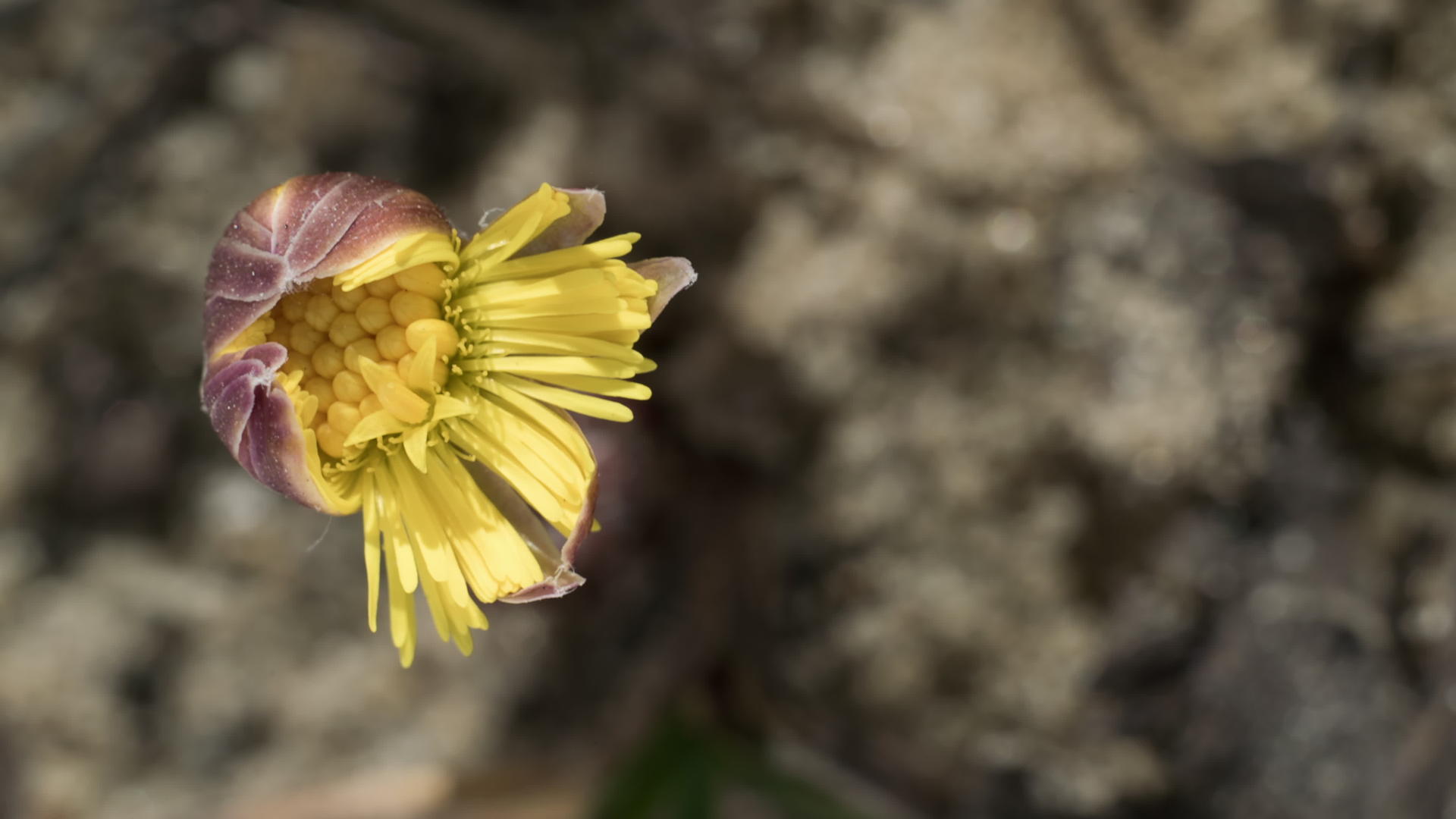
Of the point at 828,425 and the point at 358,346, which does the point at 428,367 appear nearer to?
the point at 358,346

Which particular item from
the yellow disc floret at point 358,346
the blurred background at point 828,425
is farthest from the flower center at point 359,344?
the blurred background at point 828,425

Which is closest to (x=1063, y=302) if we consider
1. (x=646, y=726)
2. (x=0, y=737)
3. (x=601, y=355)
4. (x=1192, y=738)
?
(x=1192, y=738)

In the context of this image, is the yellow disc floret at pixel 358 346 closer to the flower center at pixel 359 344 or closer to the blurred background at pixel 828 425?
the flower center at pixel 359 344

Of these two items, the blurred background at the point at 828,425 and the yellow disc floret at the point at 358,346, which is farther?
the blurred background at the point at 828,425

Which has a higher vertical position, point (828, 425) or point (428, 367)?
point (828, 425)

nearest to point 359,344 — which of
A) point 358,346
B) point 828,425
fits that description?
point 358,346
